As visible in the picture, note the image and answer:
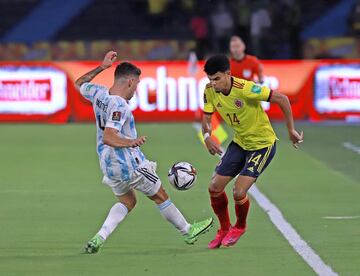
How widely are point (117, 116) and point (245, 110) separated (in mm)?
1529

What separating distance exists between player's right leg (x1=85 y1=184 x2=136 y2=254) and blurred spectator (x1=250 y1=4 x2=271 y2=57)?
2274 cm

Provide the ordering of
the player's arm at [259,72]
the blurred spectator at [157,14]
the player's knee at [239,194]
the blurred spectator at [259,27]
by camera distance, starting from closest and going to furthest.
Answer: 1. the player's knee at [239,194]
2. the player's arm at [259,72]
3. the blurred spectator at [259,27]
4. the blurred spectator at [157,14]

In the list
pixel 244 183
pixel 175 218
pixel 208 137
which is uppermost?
pixel 208 137

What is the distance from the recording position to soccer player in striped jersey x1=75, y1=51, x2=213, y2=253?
1056 cm

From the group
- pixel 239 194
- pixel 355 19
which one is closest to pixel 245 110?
pixel 239 194

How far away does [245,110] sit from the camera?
1150cm

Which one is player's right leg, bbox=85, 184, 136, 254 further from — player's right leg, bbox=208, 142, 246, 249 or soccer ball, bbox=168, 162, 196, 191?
player's right leg, bbox=208, 142, 246, 249

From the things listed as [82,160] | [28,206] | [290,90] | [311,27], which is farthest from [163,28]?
[28,206]

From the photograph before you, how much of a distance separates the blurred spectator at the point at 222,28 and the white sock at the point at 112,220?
23.4 m

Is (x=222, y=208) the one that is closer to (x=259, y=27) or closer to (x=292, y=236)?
(x=292, y=236)

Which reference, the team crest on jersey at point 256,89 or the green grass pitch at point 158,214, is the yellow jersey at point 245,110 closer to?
the team crest on jersey at point 256,89

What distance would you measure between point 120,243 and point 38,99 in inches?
653

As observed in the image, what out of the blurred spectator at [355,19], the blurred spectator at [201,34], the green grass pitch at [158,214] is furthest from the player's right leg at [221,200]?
the blurred spectator at [355,19]

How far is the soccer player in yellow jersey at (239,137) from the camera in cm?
1124
